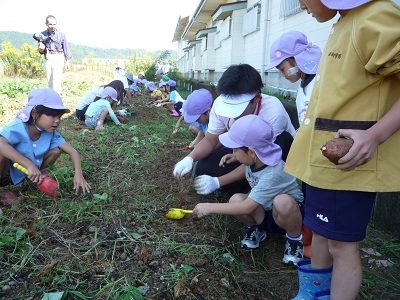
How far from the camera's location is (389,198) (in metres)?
2.23

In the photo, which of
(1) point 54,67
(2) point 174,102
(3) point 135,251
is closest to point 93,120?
(1) point 54,67

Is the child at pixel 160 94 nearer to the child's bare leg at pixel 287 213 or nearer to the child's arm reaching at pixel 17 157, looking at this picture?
the child's arm reaching at pixel 17 157

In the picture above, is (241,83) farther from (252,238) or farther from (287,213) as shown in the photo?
(252,238)

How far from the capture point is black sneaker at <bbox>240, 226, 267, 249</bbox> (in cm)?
199

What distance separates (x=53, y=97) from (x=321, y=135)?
6.50 ft

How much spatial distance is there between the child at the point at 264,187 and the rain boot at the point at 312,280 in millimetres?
400

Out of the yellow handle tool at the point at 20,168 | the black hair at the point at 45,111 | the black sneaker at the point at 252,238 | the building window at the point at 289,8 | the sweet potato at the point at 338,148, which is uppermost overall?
the building window at the point at 289,8

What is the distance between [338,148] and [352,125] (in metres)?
0.19

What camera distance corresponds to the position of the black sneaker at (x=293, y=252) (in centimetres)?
186

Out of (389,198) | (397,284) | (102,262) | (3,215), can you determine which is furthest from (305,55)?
(3,215)

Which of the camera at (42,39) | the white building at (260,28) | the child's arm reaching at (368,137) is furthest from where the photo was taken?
the camera at (42,39)

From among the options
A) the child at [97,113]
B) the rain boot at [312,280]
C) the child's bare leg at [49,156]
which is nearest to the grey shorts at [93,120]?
the child at [97,113]

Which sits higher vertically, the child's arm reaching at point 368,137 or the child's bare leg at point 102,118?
the child's arm reaching at point 368,137

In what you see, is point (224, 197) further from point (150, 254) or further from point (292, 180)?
point (150, 254)
